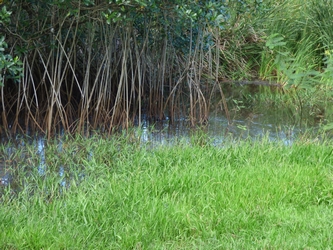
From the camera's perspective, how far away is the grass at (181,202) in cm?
374

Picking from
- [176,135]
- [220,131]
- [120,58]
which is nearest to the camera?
[176,135]

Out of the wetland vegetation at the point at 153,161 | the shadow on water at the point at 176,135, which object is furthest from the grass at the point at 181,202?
the shadow on water at the point at 176,135

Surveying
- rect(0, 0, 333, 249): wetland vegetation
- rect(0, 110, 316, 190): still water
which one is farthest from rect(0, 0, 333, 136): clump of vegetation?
rect(0, 110, 316, 190): still water

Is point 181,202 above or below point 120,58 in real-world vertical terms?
below

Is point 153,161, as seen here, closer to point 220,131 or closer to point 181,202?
point 181,202

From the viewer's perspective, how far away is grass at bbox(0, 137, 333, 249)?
3.74 m

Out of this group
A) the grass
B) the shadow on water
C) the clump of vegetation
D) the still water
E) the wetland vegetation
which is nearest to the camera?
the grass

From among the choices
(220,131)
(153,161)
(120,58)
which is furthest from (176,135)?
(153,161)

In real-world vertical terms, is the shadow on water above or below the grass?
below

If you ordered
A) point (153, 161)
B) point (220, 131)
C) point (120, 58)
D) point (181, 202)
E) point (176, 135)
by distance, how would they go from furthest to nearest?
point (120, 58)
point (220, 131)
point (176, 135)
point (153, 161)
point (181, 202)

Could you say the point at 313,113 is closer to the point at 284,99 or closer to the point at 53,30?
the point at 284,99

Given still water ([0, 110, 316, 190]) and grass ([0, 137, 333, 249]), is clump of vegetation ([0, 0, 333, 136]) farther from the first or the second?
grass ([0, 137, 333, 249])

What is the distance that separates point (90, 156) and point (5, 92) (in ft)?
8.06

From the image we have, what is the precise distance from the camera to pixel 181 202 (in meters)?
4.32
